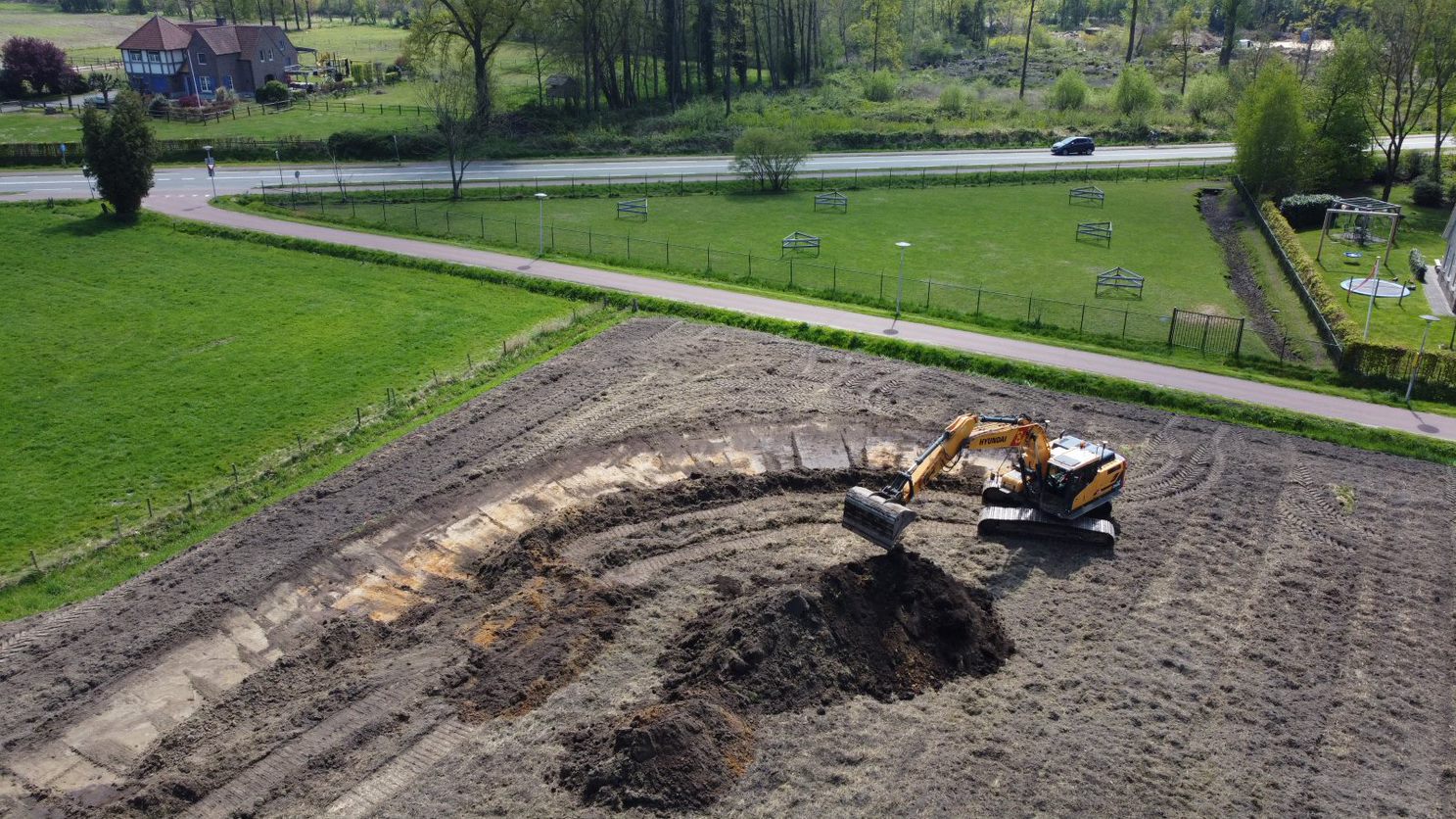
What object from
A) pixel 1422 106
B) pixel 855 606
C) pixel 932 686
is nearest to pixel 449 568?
pixel 855 606

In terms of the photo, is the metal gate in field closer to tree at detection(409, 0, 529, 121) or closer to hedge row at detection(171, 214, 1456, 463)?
hedge row at detection(171, 214, 1456, 463)

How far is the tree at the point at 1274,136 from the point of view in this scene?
5991 centimetres

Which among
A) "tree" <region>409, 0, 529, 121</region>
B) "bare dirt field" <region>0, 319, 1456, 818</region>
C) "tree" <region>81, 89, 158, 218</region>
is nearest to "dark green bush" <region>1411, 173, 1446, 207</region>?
"bare dirt field" <region>0, 319, 1456, 818</region>

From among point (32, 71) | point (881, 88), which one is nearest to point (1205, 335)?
point (881, 88)

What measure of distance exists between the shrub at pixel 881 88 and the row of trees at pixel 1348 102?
3797cm

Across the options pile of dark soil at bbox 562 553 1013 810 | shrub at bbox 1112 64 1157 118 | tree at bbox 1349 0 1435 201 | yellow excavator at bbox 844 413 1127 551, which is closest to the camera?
pile of dark soil at bbox 562 553 1013 810

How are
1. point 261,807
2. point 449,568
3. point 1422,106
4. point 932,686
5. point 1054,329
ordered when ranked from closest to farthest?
point 261,807 → point 932,686 → point 449,568 → point 1054,329 → point 1422,106

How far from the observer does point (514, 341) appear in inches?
1467

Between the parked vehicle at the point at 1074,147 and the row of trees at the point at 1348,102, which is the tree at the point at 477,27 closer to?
the parked vehicle at the point at 1074,147

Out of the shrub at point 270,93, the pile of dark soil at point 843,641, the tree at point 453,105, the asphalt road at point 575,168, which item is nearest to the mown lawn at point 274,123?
the shrub at point 270,93

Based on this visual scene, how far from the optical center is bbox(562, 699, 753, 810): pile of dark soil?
56.0ft

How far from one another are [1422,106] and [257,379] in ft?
219

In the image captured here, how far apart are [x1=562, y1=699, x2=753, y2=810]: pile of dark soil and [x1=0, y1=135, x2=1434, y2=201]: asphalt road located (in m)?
51.7

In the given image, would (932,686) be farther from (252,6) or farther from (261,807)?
(252,6)
